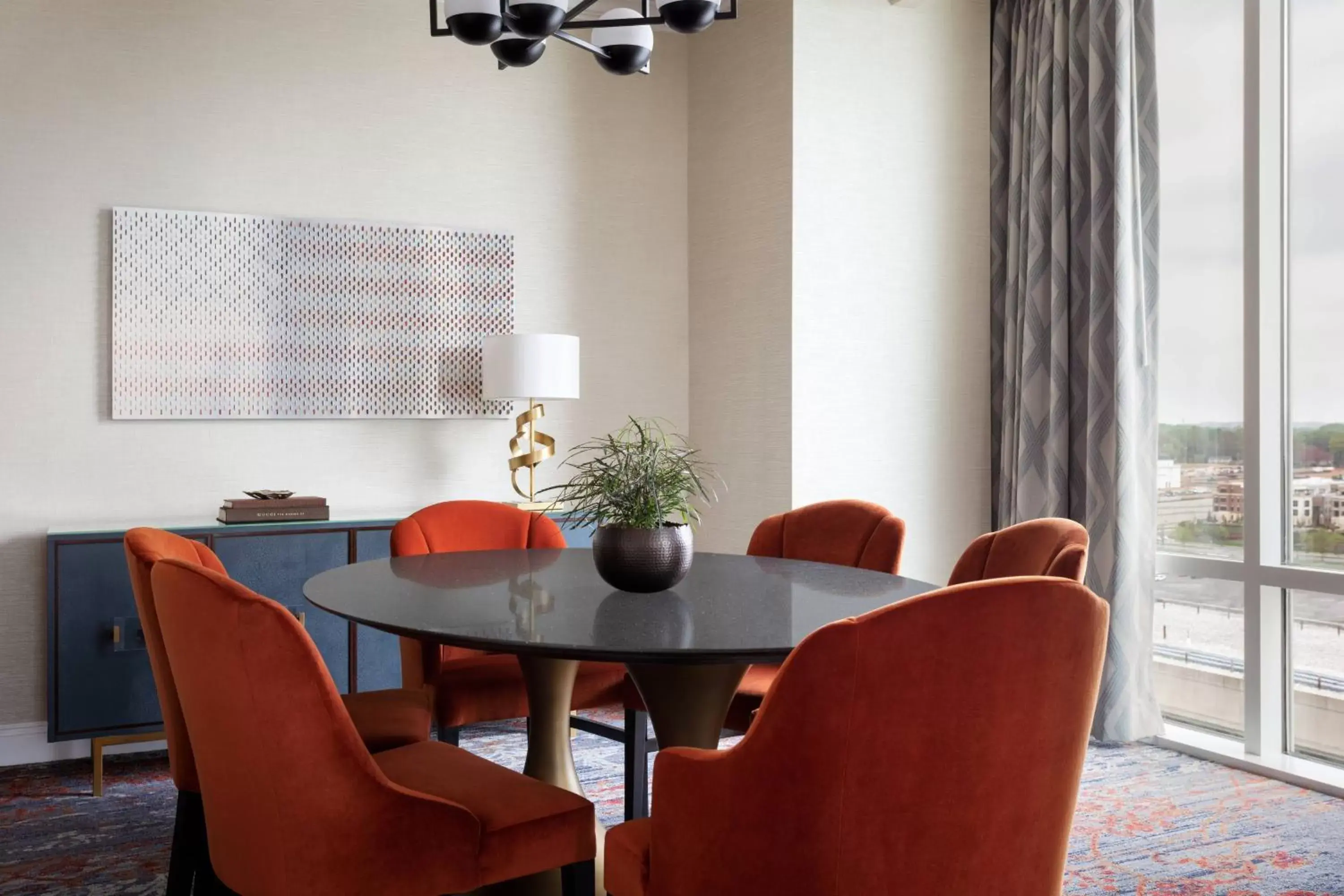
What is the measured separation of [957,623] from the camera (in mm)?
1363

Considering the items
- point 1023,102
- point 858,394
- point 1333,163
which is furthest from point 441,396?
point 1333,163

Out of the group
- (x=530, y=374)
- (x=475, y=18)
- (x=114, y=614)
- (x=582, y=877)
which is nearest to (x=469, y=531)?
(x=530, y=374)

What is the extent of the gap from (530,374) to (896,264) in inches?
59.0

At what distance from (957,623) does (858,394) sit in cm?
298

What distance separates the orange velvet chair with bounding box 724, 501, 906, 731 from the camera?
9.89 feet

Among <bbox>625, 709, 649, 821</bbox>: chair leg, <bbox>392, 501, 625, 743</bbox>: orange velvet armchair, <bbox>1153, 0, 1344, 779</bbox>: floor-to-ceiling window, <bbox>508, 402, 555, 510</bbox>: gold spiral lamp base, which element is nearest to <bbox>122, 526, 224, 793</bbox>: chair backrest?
<bbox>392, 501, 625, 743</bbox>: orange velvet armchair

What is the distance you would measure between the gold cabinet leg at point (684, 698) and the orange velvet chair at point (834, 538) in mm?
534

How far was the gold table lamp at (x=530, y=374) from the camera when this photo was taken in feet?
13.3

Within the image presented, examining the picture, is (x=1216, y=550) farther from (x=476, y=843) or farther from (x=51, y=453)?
(x=51, y=453)

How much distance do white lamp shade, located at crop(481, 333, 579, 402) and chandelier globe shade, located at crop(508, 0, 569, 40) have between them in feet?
6.06

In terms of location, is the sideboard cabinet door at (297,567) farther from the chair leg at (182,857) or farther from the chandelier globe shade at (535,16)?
the chandelier globe shade at (535,16)

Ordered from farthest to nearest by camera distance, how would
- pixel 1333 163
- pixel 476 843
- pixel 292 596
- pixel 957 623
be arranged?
pixel 292 596 < pixel 1333 163 < pixel 476 843 < pixel 957 623

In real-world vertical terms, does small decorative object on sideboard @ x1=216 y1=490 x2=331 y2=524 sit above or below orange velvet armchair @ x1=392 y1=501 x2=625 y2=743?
above

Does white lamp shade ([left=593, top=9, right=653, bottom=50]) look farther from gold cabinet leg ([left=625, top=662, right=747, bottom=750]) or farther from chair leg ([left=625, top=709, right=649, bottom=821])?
chair leg ([left=625, top=709, right=649, bottom=821])
